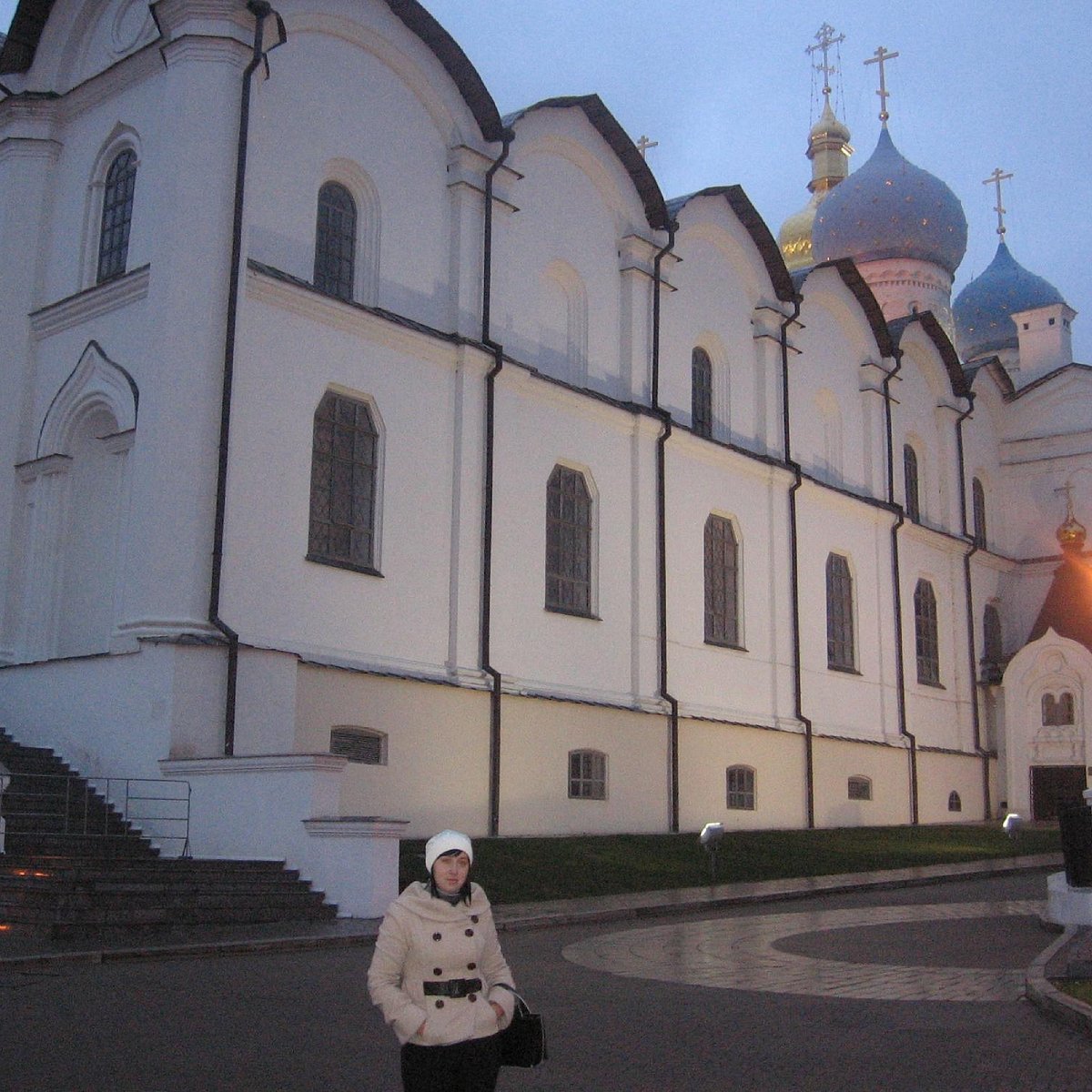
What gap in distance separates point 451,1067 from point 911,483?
33.5 metres

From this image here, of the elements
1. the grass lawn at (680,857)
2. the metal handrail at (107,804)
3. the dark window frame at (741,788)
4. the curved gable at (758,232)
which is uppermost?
the curved gable at (758,232)

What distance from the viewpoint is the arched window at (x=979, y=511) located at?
39.6m

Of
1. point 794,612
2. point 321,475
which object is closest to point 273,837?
point 321,475

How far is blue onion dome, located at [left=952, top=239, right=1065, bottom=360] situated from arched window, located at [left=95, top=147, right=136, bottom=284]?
34.2 metres

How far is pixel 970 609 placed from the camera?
3772cm

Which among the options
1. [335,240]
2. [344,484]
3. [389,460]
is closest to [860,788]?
[389,460]

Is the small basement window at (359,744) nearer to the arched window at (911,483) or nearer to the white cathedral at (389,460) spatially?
the white cathedral at (389,460)

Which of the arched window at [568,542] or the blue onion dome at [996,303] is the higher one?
the blue onion dome at [996,303]

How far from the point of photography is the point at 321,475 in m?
20.7

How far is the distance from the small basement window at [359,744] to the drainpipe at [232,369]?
79.8 inches

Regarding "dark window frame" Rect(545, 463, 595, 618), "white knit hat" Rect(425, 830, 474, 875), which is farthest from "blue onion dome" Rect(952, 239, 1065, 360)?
"white knit hat" Rect(425, 830, 474, 875)

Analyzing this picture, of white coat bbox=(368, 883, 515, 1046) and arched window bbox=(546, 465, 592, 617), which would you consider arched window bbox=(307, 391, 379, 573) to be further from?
white coat bbox=(368, 883, 515, 1046)

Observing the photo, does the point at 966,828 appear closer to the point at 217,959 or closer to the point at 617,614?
→ the point at 617,614

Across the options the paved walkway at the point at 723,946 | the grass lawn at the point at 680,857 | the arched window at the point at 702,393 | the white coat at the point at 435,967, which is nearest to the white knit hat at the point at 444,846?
the white coat at the point at 435,967
